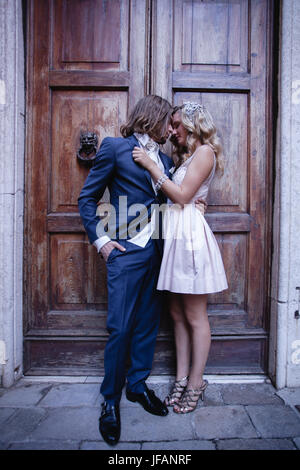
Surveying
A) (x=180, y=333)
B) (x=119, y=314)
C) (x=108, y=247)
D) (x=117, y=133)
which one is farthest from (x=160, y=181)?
(x=180, y=333)

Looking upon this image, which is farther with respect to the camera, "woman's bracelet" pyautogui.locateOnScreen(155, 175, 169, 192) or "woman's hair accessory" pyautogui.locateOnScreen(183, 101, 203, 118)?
"woman's hair accessory" pyautogui.locateOnScreen(183, 101, 203, 118)

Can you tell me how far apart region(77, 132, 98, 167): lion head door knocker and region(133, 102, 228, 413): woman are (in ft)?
2.03

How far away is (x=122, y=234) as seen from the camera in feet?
6.51

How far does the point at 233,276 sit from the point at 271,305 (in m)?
0.38

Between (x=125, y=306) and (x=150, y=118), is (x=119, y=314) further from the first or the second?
(x=150, y=118)

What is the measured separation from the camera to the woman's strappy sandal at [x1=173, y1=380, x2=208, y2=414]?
2016 millimetres

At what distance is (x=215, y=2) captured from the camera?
2.46m

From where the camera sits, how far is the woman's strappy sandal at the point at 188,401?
202 centimetres

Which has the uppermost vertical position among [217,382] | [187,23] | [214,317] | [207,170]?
[187,23]

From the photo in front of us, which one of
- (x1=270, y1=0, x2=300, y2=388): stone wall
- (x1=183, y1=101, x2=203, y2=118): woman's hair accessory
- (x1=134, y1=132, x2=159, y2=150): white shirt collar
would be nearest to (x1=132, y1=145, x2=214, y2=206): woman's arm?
(x1=134, y1=132, x2=159, y2=150): white shirt collar

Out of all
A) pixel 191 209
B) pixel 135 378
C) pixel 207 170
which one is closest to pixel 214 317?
pixel 135 378

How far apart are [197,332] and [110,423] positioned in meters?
0.79

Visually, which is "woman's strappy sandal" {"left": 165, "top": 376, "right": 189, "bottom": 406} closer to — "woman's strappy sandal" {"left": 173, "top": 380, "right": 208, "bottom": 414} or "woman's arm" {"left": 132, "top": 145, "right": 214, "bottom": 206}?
"woman's strappy sandal" {"left": 173, "top": 380, "right": 208, "bottom": 414}

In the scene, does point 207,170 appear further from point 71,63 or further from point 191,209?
point 71,63
